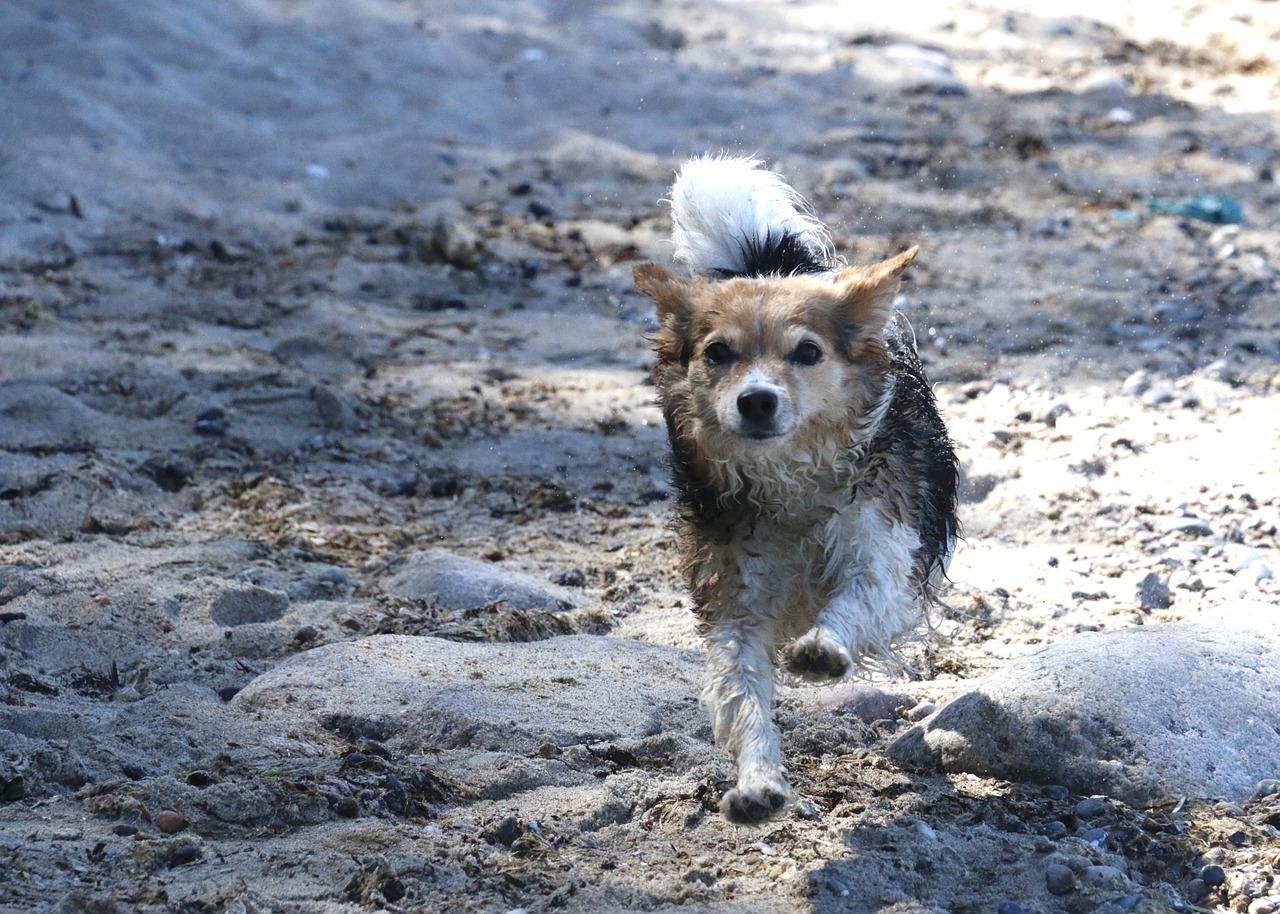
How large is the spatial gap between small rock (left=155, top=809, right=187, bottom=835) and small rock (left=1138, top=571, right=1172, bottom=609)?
3420 millimetres

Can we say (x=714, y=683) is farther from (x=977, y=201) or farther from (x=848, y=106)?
(x=848, y=106)

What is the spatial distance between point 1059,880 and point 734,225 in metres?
2.32

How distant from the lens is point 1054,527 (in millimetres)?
6117

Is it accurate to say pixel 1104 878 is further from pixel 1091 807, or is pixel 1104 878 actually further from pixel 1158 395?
pixel 1158 395

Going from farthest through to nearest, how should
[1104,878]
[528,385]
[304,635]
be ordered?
[528,385], [304,635], [1104,878]

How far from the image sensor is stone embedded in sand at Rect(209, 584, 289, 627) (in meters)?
5.25

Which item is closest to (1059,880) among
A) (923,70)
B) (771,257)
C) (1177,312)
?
(771,257)

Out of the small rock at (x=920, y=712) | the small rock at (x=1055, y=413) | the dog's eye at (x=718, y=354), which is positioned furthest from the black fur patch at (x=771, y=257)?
the small rock at (x=1055, y=413)

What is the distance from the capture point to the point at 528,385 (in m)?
7.91

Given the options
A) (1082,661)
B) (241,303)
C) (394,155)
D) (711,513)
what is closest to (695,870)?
(711,513)

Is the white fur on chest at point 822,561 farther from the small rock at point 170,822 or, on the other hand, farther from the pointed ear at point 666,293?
the small rock at point 170,822

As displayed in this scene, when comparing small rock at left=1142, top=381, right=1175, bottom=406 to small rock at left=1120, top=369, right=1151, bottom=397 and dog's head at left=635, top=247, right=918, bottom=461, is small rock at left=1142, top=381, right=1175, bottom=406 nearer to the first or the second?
small rock at left=1120, top=369, right=1151, bottom=397

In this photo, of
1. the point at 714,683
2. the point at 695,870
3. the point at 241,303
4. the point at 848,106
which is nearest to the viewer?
the point at 695,870

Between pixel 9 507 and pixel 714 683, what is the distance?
3278 millimetres
